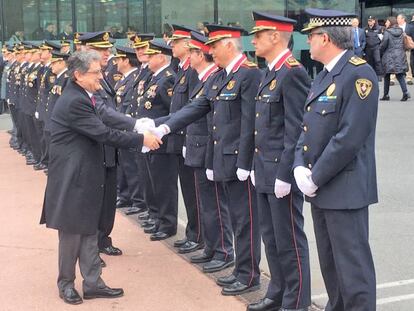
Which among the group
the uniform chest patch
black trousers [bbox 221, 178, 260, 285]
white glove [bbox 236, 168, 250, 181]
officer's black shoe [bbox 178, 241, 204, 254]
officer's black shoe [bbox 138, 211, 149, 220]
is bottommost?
officer's black shoe [bbox 138, 211, 149, 220]

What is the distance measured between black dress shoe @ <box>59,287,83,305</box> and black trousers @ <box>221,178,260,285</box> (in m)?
1.20

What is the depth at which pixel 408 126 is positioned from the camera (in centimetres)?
1162

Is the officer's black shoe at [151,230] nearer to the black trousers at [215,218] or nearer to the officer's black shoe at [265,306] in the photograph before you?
the black trousers at [215,218]

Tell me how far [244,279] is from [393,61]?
1137cm

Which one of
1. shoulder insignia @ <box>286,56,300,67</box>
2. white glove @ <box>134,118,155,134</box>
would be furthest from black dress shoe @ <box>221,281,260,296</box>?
shoulder insignia @ <box>286,56,300,67</box>

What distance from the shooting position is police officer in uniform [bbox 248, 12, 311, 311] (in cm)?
391

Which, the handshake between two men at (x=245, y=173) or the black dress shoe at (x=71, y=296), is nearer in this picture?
the handshake between two men at (x=245, y=173)

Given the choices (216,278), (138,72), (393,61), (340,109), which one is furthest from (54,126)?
(393,61)

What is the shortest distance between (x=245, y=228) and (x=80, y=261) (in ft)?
4.13

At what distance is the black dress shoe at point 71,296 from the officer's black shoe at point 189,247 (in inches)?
52.1

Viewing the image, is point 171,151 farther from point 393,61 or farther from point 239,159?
point 393,61

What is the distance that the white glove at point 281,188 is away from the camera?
3.85 m

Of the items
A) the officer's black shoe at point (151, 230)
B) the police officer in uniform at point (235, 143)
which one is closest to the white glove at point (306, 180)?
the police officer in uniform at point (235, 143)

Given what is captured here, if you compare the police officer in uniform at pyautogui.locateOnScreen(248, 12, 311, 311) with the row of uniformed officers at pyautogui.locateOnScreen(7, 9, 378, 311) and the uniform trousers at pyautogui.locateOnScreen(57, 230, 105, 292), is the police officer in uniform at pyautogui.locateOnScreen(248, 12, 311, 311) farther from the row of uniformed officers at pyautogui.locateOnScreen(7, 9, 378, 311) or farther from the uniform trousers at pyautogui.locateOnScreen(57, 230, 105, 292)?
the uniform trousers at pyautogui.locateOnScreen(57, 230, 105, 292)
